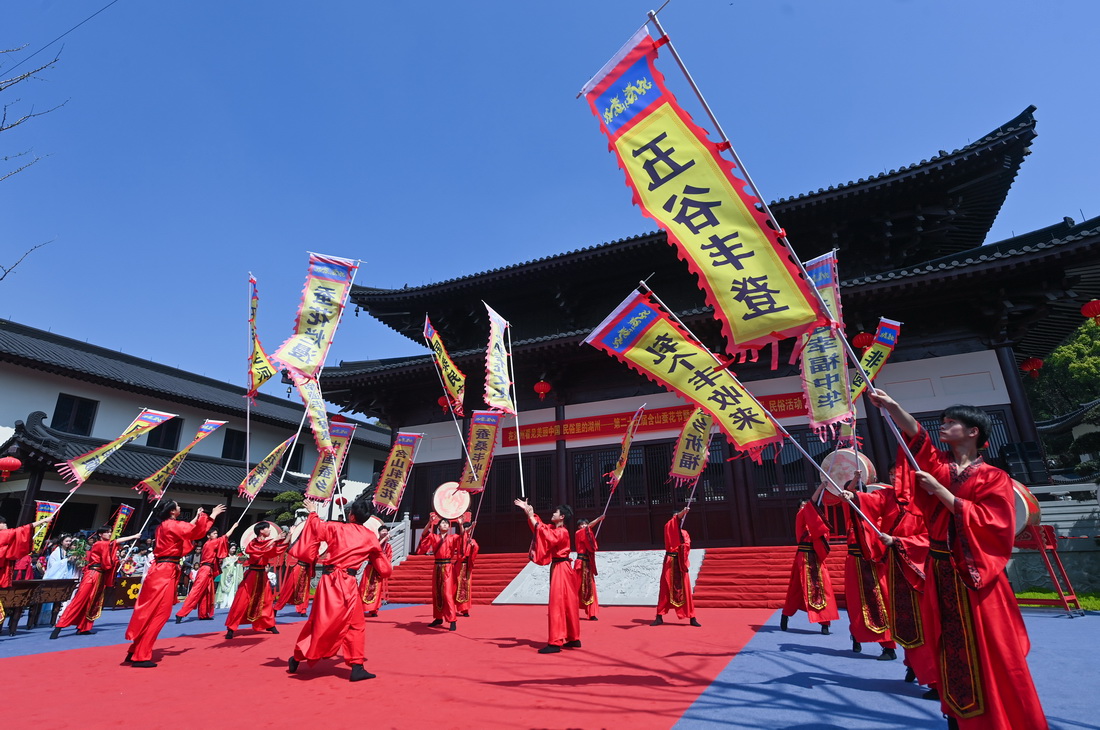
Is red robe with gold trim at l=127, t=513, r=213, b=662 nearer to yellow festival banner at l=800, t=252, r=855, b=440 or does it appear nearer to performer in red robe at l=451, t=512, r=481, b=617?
performer in red robe at l=451, t=512, r=481, b=617

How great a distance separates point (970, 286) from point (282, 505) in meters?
22.3

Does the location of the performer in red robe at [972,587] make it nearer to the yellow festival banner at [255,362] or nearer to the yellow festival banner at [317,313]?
the yellow festival banner at [317,313]

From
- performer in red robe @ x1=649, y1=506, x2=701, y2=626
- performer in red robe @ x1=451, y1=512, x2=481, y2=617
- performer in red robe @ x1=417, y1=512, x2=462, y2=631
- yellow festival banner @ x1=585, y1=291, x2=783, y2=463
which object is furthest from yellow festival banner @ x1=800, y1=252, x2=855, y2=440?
performer in red robe @ x1=451, y1=512, x2=481, y2=617

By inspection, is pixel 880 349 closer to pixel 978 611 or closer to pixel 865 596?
pixel 865 596

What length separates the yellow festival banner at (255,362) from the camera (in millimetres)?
8086

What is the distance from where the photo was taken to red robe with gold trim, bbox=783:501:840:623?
6496 mm

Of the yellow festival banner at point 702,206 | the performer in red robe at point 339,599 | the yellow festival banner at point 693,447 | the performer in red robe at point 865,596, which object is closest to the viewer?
the yellow festival banner at point 702,206

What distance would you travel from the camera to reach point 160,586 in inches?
230

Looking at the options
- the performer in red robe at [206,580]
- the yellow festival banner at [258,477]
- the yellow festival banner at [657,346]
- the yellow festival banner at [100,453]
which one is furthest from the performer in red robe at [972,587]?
the yellow festival banner at [100,453]

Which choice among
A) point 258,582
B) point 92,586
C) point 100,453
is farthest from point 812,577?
point 100,453

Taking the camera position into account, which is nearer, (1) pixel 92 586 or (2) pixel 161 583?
(2) pixel 161 583

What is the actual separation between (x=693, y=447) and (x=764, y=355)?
161 inches

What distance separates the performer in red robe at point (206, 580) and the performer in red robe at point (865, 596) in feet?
30.4

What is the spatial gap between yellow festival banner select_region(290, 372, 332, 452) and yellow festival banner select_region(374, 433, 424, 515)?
177 inches
